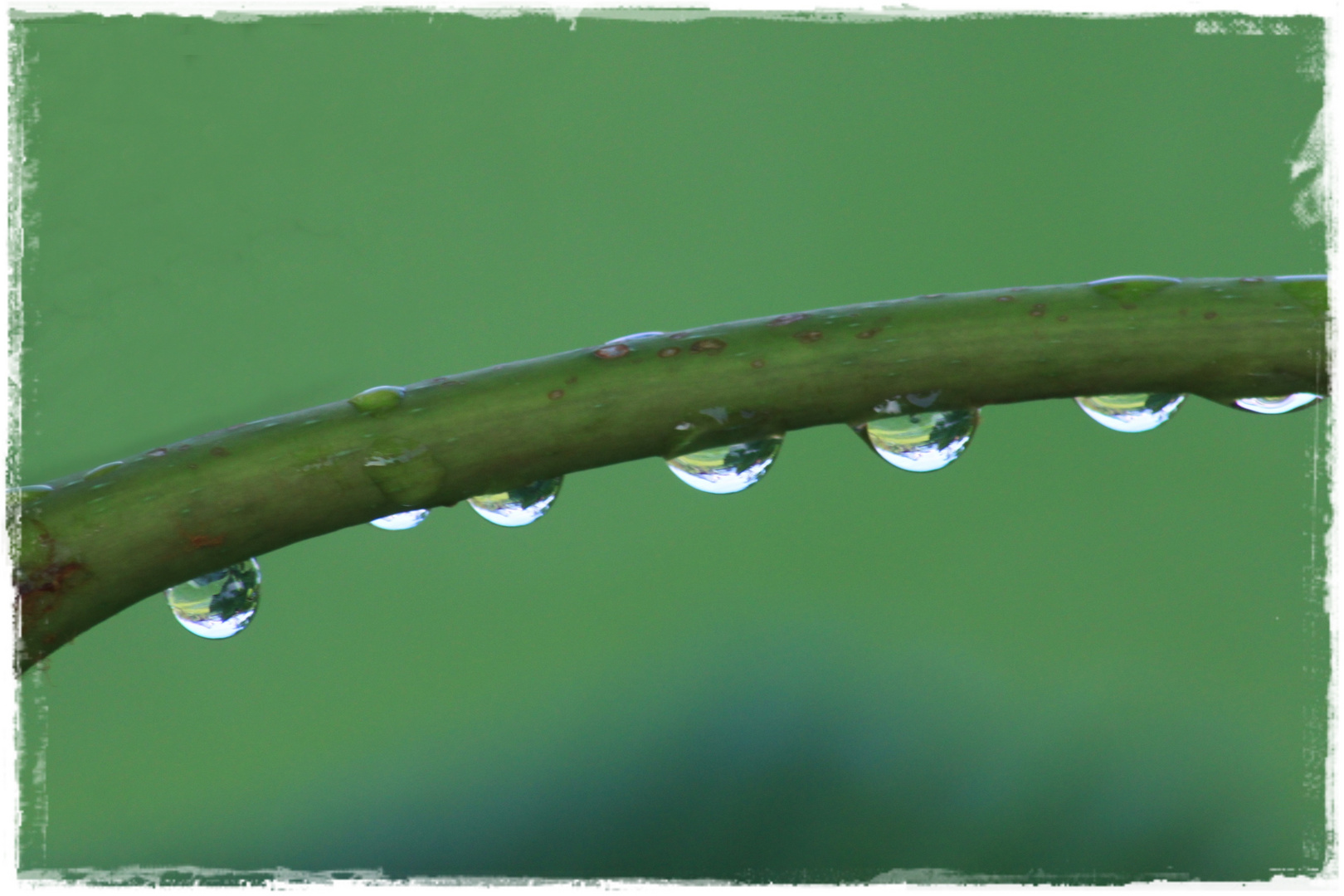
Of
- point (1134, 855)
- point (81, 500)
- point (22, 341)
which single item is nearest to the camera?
point (81, 500)

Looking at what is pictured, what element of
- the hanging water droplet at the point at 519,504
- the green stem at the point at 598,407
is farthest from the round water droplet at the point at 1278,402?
the hanging water droplet at the point at 519,504

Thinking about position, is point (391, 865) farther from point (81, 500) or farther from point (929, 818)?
point (81, 500)

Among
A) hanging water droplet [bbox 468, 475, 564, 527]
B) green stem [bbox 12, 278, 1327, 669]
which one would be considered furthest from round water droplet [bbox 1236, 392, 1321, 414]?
hanging water droplet [bbox 468, 475, 564, 527]

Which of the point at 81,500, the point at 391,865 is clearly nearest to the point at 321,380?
the point at 81,500

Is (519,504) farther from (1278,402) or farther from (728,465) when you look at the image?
(1278,402)

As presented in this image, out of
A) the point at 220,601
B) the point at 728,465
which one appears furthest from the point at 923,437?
the point at 220,601

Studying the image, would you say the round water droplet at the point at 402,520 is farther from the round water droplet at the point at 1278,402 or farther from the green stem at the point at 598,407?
the round water droplet at the point at 1278,402
